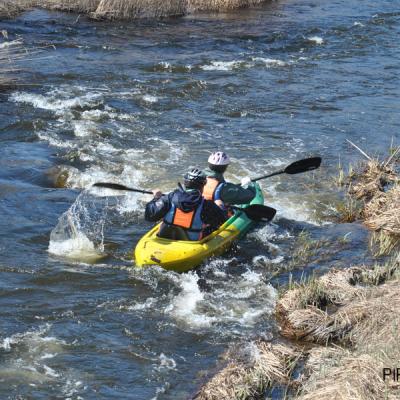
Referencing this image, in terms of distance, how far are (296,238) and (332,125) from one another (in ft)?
15.0

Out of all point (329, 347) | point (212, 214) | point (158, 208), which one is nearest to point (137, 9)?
point (212, 214)

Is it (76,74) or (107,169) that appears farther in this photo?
(76,74)

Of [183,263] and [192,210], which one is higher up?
[192,210]

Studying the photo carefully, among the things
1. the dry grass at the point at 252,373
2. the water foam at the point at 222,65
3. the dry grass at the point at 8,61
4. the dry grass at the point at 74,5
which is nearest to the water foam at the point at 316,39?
the water foam at the point at 222,65

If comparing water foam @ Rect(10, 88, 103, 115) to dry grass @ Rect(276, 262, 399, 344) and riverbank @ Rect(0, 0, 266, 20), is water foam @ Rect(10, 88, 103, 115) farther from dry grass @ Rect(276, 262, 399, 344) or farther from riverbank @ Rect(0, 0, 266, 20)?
dry grass @ Rect(276, 262, 399, 344)

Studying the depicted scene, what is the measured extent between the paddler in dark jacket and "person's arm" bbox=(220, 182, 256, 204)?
38 cm

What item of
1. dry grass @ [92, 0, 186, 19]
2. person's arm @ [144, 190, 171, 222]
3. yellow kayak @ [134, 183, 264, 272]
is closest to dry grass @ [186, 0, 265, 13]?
dry grass @ [92, 0, 186, 19]

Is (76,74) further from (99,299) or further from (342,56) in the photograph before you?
(99,299)

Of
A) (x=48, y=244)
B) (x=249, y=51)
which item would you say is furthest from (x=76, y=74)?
(x=48, y=244)

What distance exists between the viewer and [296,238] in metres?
8.82

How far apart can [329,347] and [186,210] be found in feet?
7.38

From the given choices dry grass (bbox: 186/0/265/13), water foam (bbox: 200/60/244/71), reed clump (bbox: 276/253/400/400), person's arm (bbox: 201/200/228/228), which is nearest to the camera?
reed clump (bbox: 276/253/400/400)

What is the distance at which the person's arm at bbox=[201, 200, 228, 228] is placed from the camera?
25.6 ft

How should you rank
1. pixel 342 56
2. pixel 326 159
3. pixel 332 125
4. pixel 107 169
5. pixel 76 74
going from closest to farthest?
pixel 107 169
pixel 326 159
pixel 332 125
pixel 76 74
pixel 342 56
